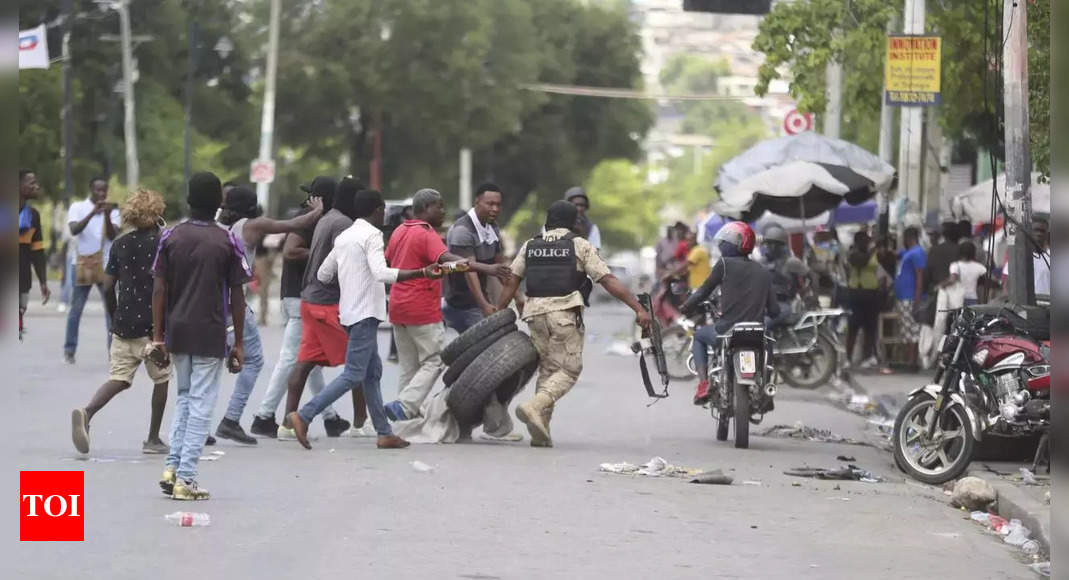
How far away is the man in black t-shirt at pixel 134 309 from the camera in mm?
11828

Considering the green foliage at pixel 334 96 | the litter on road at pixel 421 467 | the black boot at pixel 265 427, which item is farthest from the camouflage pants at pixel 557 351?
the green foliage at pixel 334 96

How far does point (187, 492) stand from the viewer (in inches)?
400

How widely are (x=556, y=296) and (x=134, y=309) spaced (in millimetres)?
3009

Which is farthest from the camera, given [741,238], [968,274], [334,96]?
[334,96]

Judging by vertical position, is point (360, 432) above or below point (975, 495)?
below

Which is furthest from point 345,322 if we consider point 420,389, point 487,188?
point 487,188

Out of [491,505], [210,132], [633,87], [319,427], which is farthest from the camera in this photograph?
[633,87]

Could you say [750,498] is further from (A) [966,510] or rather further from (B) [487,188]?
(B) [487,188]

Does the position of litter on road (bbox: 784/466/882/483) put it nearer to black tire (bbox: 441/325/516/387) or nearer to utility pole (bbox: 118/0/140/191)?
black tire (bbox: 441/325/516/387)

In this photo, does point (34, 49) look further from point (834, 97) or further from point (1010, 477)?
point (1010, 477)

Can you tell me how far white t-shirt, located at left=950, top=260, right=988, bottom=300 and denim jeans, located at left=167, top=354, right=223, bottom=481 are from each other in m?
13.2

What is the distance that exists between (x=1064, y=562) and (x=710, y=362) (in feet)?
33.9

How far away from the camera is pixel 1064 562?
470 cm

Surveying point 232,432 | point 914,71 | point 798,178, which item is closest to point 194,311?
point 232,432
